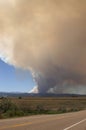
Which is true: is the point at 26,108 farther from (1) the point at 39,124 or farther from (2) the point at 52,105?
(1) the point at 39,124

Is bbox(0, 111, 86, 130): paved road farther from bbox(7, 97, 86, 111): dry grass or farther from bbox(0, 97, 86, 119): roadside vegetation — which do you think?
bbox(7, 97, 86, 111): dry grass

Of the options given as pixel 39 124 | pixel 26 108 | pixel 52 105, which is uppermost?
pixel 52 105

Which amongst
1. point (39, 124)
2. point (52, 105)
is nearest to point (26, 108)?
point (52, 105)

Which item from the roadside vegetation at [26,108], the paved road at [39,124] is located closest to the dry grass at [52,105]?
the roadside vegetation at [26,108]

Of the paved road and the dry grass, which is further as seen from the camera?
the dry grass

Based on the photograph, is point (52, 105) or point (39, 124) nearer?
point (39, 124)

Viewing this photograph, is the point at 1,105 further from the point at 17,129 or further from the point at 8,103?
the point at 17,129

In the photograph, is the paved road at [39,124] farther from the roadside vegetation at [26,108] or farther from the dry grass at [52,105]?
the dry grass at [52,105]

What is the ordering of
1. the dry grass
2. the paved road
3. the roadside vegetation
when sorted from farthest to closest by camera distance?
the dry grass
the roadside vegetation
the paved road

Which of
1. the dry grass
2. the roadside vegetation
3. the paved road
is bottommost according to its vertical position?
the paved road

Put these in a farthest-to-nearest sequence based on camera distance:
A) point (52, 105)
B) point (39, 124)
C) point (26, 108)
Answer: point (52, 105)
point (26, 108)
point (39, 124)

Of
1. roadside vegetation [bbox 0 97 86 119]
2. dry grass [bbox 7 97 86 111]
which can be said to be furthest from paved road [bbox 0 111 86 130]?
dry grass [bbox 7 97 86 111]

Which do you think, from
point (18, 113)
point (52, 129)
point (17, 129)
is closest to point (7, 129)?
point (17, 129)

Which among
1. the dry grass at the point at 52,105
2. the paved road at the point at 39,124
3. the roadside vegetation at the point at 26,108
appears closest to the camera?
the paved road at the point at 39,124
